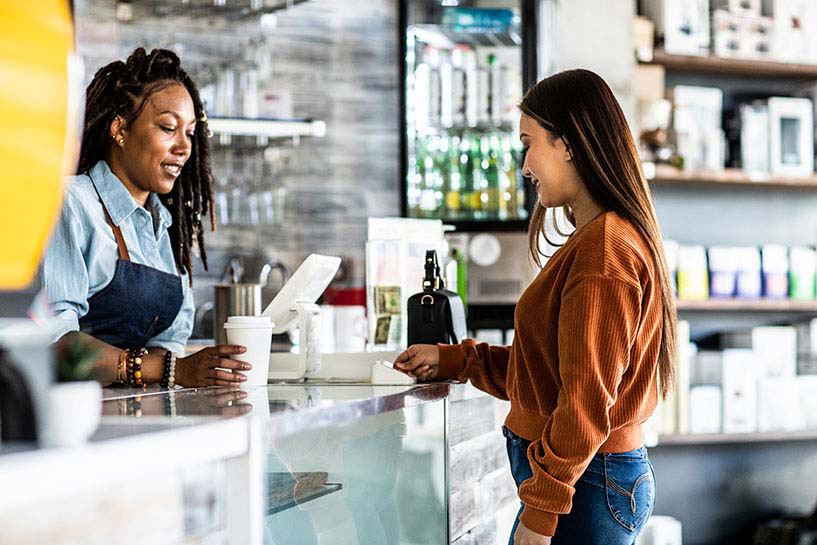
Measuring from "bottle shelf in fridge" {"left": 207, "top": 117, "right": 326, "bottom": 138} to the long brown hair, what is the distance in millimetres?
2393

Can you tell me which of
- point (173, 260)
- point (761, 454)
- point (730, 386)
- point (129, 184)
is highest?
point (129, 184)

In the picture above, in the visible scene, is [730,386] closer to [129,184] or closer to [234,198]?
[234,198]

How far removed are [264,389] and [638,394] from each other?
2.24ft

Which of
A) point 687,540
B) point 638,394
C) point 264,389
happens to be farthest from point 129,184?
point 687,540

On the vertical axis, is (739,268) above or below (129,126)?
below

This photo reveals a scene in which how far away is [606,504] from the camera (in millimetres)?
1842

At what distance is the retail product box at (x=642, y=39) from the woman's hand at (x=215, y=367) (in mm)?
2776

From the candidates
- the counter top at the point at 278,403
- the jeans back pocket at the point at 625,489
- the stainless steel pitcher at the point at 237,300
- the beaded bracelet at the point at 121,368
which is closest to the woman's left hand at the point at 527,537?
the jeans back pocket at the point at 625,489

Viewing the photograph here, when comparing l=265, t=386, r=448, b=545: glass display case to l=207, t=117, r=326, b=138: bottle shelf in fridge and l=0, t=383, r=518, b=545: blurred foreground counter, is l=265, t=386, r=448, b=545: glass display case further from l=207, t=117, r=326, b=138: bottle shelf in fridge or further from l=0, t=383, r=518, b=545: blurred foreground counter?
l=207, t=117, r=326, b=138: bottle shelf in fridge

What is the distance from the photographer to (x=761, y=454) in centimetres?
468

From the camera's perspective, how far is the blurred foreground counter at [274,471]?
40.1 inches

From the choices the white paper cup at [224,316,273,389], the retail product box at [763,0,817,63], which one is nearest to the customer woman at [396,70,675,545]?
the white paper cup at [224,316,273,389]

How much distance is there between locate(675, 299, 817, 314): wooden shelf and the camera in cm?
431

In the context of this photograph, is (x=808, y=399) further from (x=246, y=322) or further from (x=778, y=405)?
(x=246, y=322)
